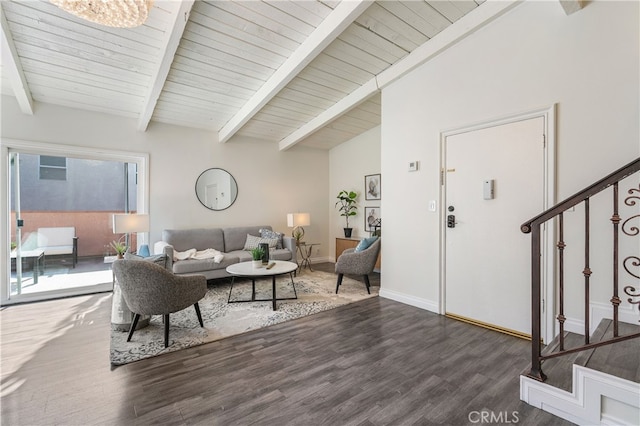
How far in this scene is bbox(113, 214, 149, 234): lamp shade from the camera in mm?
3859

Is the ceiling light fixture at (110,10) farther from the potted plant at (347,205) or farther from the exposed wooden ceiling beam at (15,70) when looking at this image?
the potted plant at (347,205)

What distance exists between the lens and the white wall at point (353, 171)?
5.95m

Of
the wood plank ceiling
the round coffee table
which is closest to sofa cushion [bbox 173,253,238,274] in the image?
the round coffee table

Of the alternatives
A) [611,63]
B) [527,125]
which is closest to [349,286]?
[527,125]

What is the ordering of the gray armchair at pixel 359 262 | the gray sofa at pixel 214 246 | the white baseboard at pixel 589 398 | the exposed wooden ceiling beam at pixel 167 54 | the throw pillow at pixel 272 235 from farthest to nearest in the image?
the throw pillow at pixel 272 235, the gray sofa at pixel 214 246, the gray armchair at pixel 359 262, the exposed wooden ceiling beam at pixel 167 54, the white baseboard at pixel 589 398

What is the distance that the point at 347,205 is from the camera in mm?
6484

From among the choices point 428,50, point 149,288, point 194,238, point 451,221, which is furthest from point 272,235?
point 428,50

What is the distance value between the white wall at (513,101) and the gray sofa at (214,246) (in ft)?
6.93

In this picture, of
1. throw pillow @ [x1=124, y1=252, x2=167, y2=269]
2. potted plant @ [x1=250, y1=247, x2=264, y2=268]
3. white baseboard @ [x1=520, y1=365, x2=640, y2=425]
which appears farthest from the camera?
potted plant @ [x1=250, y1=247, x2=264, y2=268]

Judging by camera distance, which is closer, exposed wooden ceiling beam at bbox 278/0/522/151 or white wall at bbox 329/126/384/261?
exposed wooden ceiling beam at bbox 278/0/522/151

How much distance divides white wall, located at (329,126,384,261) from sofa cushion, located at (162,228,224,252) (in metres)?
2.67

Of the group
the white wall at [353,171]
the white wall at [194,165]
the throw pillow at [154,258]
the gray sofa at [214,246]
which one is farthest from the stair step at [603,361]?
the white wall at [194,165]

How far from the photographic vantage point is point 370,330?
9.64 feet

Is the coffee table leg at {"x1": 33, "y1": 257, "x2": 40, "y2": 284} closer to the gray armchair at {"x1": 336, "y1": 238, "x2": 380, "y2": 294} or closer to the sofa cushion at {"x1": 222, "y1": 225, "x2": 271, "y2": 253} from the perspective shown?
the sofa cushion at {"x1": 222, "y1": 225, "x2": 271, "y2": 253}
